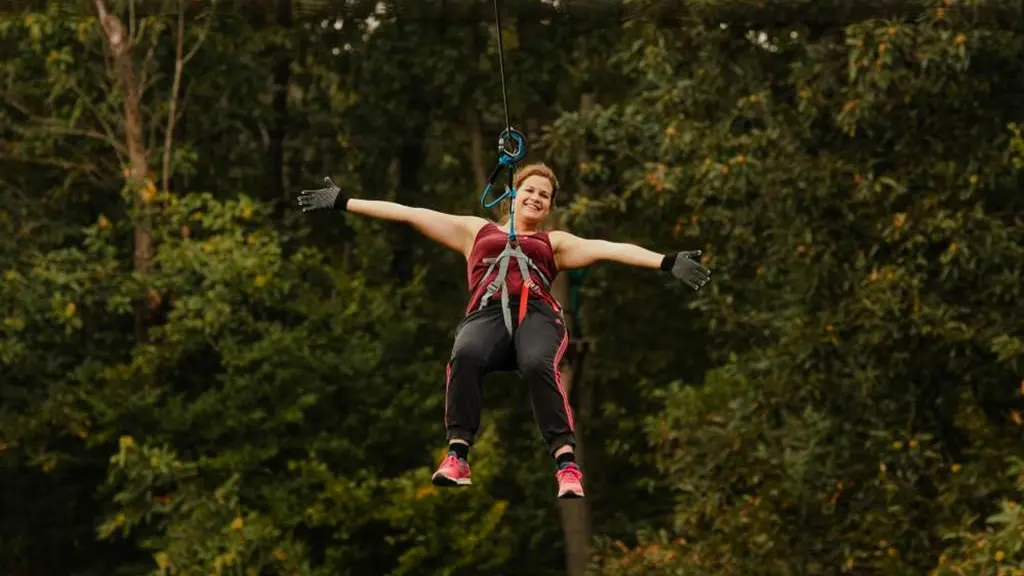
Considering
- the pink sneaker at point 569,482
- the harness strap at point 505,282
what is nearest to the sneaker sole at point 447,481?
the pink sneaker at point 569,482

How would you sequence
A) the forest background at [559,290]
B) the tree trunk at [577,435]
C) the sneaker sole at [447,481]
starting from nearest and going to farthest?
the sneaker sole at [447,481]
the forest background at [559,290]
the tree trunk at [577,435]

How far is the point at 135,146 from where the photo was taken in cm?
1769

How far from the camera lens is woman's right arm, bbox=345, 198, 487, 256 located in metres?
6.98

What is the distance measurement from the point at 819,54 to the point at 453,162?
7.19 metres

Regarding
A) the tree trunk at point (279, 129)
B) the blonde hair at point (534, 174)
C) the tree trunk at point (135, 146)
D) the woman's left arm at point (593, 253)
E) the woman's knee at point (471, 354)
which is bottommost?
the woman's knee at point (471, 354)

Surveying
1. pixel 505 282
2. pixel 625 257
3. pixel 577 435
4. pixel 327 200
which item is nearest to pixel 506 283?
pixel 505 282

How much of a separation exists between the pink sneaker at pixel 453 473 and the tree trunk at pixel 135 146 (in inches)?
420

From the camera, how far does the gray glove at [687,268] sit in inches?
264

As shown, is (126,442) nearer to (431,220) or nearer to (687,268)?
(431,220)

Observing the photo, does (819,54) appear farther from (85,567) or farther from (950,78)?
(85,567)

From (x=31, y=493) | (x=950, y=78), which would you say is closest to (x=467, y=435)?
(x=950, y=78)

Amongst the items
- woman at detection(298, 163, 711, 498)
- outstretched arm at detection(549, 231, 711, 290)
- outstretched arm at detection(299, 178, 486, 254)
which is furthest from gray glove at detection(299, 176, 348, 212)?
outstretched arm at detection(549, 231, 711, 290)

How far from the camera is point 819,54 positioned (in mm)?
13547

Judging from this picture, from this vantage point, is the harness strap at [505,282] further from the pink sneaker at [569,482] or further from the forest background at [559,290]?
the forest background at [559,290]
